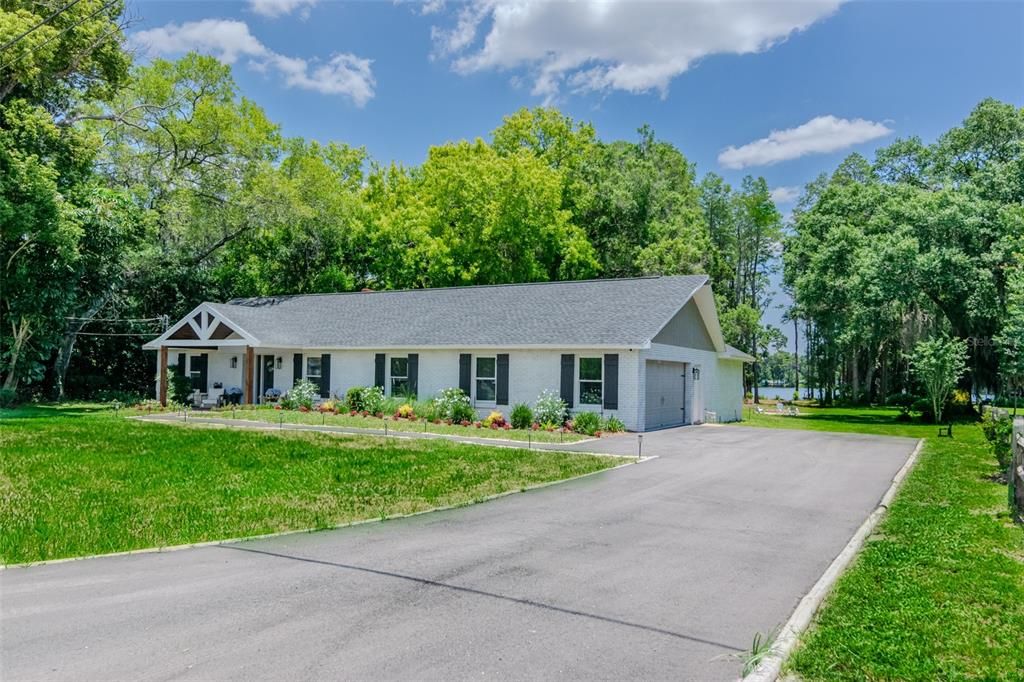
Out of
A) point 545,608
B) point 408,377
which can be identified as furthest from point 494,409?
point 545,608

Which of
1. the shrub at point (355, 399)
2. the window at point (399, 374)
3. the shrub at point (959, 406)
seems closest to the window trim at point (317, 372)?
the shrub at point (355, 399)

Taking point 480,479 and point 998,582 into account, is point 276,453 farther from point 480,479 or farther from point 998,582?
point 998,582

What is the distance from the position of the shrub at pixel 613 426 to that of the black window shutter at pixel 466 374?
17.1ft

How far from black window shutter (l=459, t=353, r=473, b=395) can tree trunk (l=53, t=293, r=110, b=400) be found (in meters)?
17.1

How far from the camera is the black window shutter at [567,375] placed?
2139cm

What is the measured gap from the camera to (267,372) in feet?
90.4

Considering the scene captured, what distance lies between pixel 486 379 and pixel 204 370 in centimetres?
1400

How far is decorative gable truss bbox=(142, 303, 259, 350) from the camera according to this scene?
25594mm

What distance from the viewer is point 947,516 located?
8867mm

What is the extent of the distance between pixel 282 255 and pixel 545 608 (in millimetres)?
35864

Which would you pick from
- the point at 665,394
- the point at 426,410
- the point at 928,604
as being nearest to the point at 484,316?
the point at 426,410

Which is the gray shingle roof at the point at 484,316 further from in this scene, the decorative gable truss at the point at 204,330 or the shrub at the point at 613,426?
the shrub at the point at 613,426

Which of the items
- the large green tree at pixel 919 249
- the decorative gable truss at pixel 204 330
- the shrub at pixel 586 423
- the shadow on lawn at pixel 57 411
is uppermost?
the large green tree at pixel 919 249

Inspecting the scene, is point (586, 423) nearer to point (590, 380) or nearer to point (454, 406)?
point (590, 380)
